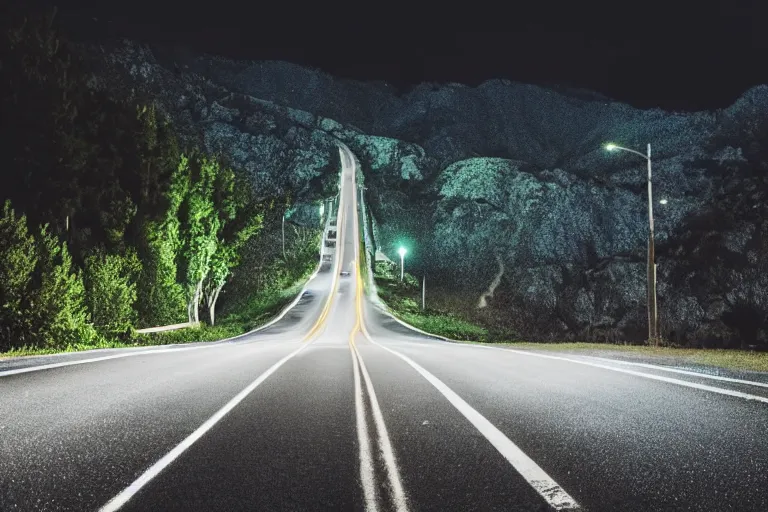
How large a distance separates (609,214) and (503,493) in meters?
96.1

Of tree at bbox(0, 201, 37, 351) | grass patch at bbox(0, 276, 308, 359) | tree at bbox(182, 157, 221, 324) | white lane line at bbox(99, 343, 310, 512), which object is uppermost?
tree at bbox(182, 157, 221, 324)

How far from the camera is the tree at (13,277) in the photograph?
15664 mm

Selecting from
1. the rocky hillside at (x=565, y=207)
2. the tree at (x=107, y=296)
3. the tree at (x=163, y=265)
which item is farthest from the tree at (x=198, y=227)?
the rocky hillside at (x=565, y=207)

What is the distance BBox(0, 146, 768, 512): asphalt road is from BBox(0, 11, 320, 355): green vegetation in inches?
354

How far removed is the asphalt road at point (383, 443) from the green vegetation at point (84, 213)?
9.00 m

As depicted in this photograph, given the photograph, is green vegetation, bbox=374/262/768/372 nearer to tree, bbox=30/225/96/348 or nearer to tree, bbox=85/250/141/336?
tree, bbox=30/225/96/348

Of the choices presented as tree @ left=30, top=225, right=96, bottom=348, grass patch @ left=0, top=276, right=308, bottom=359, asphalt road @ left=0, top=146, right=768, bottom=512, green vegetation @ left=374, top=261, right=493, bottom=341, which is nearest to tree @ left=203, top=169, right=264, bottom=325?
grass patch @ left=0, top=276, right=308, bottom=359

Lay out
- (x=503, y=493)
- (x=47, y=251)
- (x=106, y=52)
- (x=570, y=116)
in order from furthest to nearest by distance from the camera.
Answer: (x=570, y=116) → (x=106, y=52) → (x=47, y=251) → (x=503, y=493)

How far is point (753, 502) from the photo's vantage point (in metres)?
3.05

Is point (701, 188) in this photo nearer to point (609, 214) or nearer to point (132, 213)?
point (609, 214)

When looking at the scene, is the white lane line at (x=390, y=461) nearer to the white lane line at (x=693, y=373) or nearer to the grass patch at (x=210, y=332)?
the white lane line at (x=693, y=373)

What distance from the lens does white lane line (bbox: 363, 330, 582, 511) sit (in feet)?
10.4

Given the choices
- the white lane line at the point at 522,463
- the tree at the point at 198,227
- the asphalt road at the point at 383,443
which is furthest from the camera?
the tree at the point at 198,227

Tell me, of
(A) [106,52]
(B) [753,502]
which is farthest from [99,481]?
(A) [106,52]
